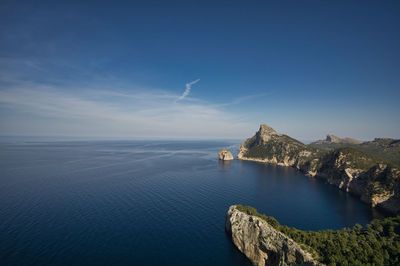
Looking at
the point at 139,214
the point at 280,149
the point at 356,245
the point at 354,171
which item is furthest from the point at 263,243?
the point at 280,149

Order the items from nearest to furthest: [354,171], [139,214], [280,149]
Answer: [139,214] → [354,171] → [280,149]

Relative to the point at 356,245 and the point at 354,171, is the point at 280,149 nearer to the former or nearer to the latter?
the point at 354,171

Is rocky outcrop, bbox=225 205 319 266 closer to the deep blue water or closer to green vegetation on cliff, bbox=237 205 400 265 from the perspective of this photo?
green vegetation on cliff, bbox=237 205 400 265

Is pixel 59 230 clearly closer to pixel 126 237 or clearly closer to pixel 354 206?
pixel 126 237

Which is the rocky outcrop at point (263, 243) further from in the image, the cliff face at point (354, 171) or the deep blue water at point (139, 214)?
the cliff face at point (354, 171)

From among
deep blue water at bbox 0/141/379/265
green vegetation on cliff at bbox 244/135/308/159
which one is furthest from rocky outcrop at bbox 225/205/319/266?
green vegetation on cliff at bbox 244/135/308/159

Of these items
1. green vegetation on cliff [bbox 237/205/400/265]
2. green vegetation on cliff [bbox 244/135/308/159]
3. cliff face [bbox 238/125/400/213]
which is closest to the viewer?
green vegetation on cliff [bbox 237/205/400/265]

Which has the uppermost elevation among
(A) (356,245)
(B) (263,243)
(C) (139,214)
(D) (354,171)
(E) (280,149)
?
(E) (280,149)
